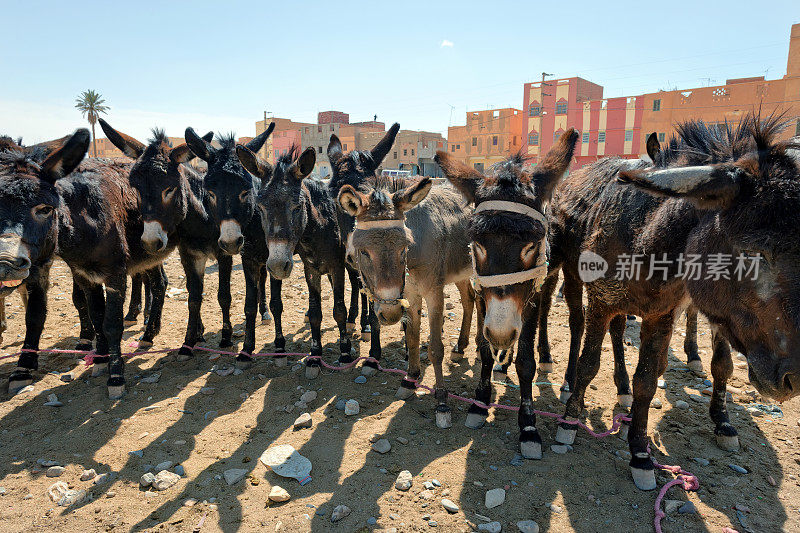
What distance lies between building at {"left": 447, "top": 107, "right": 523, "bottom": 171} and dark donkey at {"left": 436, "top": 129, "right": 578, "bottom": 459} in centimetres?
3891

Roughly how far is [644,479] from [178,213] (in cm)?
591

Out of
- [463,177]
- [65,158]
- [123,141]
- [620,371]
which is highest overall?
[123,141]

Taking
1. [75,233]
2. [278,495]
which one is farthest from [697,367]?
[75,233]

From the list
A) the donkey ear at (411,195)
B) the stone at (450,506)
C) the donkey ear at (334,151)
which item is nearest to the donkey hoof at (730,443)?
the stone at (450,506)

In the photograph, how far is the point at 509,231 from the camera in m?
2.79

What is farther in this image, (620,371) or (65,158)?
(620,371)

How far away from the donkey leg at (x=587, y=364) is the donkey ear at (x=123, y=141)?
6237 millimetres

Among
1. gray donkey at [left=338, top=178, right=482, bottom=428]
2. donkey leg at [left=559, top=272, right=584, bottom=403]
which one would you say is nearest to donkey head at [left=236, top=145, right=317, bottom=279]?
gray donkey at [left=338, top=178, right=482, bottom=428]

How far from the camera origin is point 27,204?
13.3 ft

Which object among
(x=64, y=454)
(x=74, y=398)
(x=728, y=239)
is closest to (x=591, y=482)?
(x=728, y=239)

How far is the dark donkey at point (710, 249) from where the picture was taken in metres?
1.96

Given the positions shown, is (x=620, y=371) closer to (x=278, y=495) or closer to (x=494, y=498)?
(x=494, y=498)

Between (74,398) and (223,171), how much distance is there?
3.22m

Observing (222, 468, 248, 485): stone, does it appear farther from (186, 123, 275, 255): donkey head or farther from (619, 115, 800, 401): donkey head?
(619, 115, 800, 401): donkey head
